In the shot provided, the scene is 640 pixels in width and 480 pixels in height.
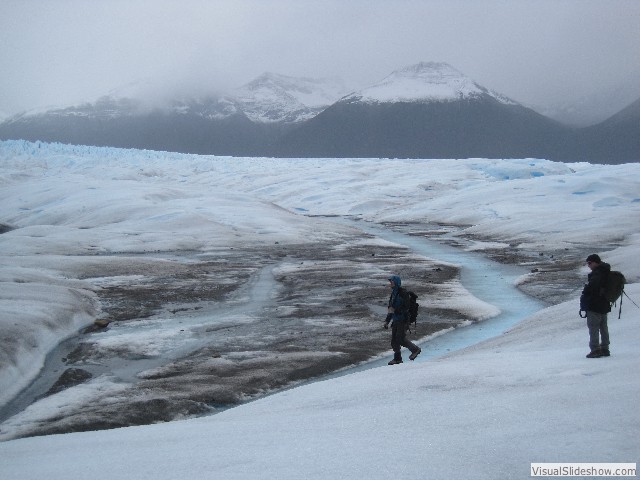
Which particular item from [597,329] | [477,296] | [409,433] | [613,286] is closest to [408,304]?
[597,329]

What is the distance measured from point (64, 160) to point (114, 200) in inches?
2004

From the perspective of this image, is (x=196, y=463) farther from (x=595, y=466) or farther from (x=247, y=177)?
(x=247, y=177)

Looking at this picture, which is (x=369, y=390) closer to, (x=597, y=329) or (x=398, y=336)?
(x=597, y=329)

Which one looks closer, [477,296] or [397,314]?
[397,314]

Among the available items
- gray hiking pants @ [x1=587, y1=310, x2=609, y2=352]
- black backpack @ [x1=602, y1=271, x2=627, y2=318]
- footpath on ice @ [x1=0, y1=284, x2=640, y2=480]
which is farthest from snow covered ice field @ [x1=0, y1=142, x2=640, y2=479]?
black backpack @ [x1=602, y1=271, x2=627, y2=318]

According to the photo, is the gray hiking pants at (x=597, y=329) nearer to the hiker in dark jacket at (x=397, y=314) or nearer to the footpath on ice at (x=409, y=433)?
the footpath on ice at (x=409, y=433)

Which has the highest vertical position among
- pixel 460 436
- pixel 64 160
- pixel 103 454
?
pixel 64 160

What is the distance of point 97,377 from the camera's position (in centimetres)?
1435

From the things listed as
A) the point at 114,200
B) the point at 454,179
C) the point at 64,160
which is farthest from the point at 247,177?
the point at 114,200

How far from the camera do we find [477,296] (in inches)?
946

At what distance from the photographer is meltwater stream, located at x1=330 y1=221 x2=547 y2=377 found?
16578mm

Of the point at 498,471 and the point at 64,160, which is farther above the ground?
the point at 64,160

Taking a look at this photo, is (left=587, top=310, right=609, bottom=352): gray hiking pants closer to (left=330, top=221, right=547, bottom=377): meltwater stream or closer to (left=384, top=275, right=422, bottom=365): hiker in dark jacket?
(left=384, top=275, right=422, bottom=365): hiker in dark jacket

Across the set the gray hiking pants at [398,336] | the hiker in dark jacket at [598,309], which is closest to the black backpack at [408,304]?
the gray hiking pants at [398,336]
